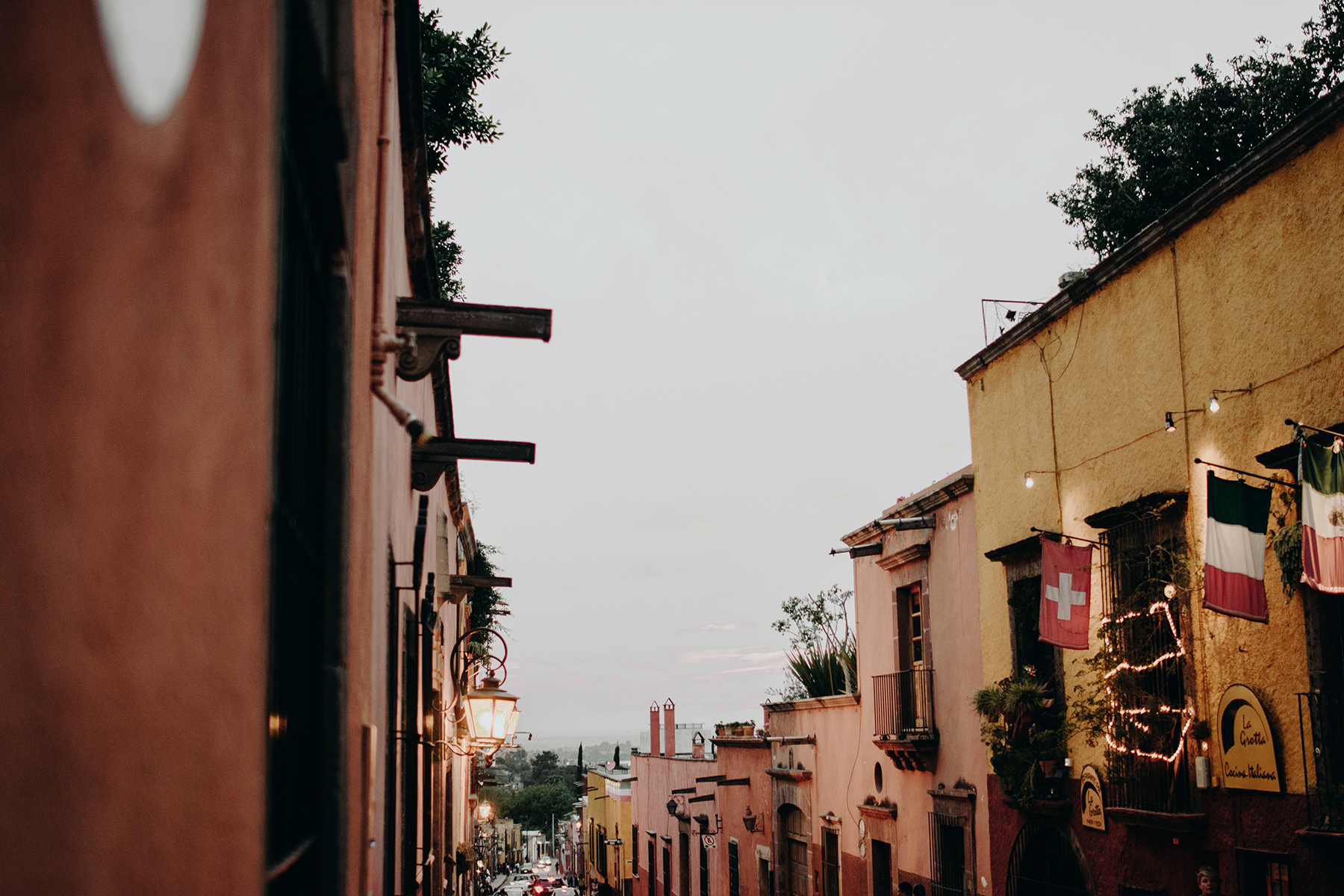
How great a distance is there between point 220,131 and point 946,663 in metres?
15.3

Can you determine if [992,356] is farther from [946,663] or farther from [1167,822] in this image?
[1167,822]

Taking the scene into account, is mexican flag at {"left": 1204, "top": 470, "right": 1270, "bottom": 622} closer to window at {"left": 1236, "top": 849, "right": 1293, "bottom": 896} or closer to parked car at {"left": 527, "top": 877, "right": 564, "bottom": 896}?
window at {"left": 1236, "top": 849, "right": 1293, "bottom": 896}

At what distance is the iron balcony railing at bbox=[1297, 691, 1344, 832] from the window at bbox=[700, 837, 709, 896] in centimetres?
2058

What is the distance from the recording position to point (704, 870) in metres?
27.9

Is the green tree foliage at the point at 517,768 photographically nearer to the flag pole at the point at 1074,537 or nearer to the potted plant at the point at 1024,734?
the potted plant at the point at 1024,734

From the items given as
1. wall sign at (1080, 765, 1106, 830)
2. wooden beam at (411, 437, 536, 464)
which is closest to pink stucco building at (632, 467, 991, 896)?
wall sign at (1080, 765, 1106, 830)

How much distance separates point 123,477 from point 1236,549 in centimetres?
899

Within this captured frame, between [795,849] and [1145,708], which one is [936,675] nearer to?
[1145,708]

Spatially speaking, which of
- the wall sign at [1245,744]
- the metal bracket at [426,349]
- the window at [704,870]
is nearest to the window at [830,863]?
the window at [704,870]

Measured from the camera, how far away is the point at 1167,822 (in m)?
10.1

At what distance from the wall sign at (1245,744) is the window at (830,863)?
35.6ft

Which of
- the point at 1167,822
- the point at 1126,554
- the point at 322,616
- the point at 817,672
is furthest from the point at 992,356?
the point at 322,616

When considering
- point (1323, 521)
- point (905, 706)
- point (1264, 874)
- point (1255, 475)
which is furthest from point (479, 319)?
point (905, 706)

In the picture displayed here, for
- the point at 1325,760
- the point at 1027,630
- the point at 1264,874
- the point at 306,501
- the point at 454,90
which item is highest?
the point at 454,90
